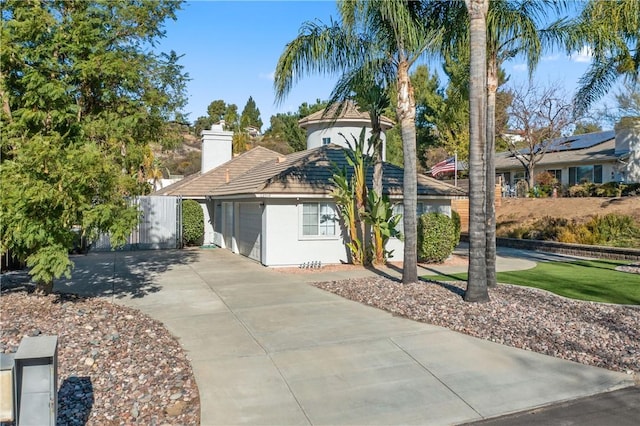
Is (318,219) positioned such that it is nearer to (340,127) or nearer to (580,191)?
(340,127)

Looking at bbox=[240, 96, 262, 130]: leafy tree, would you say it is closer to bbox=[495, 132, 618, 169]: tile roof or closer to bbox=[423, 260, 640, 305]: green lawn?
bbox=[495, 132, 618, 169]: tile roof

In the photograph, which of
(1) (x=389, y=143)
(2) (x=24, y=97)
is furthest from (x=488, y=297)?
(1) (x=389, y=143)

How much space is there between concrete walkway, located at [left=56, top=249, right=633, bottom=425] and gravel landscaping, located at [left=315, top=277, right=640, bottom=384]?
1.21 feet

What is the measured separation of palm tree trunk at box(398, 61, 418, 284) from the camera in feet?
37.0

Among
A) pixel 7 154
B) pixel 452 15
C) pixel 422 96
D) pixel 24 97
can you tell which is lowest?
pixel 7 154

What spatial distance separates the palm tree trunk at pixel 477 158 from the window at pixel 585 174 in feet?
85.0

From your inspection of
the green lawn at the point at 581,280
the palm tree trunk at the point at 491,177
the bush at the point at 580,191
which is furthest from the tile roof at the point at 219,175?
the bush at the point at 580,191

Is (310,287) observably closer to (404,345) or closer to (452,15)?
(404,345)

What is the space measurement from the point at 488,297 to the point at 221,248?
15.1 meters

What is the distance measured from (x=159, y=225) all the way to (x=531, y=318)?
17.7 metres

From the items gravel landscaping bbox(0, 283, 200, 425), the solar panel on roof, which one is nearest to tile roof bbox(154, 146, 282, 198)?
gravel landscaping bbox(0, 283, 200, 425)

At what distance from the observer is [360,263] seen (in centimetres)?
1583

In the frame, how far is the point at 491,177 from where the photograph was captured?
11.2 metres

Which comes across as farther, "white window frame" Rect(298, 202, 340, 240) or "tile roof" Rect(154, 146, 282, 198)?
"tile roof" Rect(154, 146, 282, 198)
